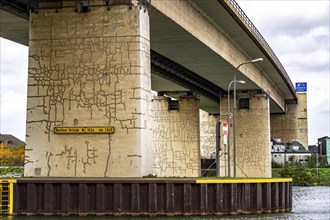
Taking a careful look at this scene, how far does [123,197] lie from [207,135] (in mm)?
78944

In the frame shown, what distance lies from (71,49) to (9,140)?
5065 inches

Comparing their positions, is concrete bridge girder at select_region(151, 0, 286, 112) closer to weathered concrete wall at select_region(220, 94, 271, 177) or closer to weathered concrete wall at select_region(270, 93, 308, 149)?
weathered concrete wall at select_region(220, 94, 271, 177)

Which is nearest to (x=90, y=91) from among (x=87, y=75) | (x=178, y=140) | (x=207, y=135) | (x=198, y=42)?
(x=87, y=75)

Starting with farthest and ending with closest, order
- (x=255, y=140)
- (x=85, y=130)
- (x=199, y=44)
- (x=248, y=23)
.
A: 1. (x=255, y=140)
2. (x=248, y=23)
3. (x=199, y=44)
4. (x=85, y=130)

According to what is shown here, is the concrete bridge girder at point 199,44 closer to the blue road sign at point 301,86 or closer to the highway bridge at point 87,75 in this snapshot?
the highway bridge at point 87,75

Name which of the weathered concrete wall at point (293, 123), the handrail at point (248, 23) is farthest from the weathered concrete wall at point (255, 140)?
the weathered concrete wall at point (293, 123)

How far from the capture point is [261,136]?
77.7m

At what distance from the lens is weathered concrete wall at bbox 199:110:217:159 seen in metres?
106

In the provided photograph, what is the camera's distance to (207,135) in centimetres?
10744

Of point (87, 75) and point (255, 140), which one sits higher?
point (87, 75)

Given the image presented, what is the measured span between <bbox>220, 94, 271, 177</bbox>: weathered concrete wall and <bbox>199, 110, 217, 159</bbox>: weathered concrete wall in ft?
86.7

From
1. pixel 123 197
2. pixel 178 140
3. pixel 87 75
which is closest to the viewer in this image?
pixel 123 197

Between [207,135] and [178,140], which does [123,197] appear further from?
[207,135]

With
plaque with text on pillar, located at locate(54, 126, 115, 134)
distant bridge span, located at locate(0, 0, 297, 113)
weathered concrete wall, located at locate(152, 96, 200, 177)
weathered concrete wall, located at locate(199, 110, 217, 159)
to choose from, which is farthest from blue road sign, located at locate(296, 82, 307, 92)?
plaque with text on pillar, located at locate(54, 126, 115, 134)
